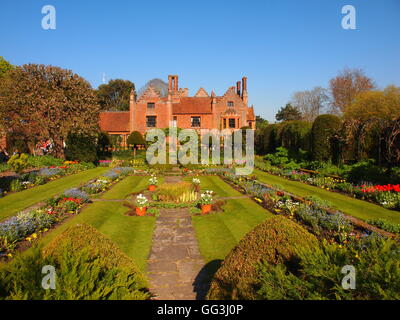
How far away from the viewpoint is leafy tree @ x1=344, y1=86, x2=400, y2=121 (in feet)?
78.7

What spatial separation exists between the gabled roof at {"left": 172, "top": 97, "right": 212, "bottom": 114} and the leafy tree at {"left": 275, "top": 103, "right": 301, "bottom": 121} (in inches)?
995

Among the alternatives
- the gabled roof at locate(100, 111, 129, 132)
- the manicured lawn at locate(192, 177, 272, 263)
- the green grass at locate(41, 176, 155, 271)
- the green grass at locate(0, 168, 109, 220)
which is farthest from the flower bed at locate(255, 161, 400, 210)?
the gabled roof at locate(100, 111, 129, 132)

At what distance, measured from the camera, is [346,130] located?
52.8 ft

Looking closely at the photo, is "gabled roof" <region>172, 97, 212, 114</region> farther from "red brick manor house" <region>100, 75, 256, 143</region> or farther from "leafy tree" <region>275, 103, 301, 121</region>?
"leafy tree" <region>275, 103, 301, 121</region>

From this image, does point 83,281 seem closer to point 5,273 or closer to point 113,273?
point 113,273

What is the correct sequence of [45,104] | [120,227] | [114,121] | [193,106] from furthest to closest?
1. [193,106]
2. [114,121]
3. [45,104]
4. [120,227]

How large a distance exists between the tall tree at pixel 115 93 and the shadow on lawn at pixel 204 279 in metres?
66.3

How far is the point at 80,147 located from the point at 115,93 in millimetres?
53246

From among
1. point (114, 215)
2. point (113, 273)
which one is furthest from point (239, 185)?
point (113, 273)

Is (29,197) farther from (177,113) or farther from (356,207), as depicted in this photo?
A: (177,113)

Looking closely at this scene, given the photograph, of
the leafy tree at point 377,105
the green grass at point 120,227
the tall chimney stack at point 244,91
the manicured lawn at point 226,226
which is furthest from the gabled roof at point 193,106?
the manicured lawn at point 226,226

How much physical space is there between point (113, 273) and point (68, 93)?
23956 millimetres

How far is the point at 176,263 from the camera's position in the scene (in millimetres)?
5969

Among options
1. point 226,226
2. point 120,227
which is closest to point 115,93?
point 120,227
